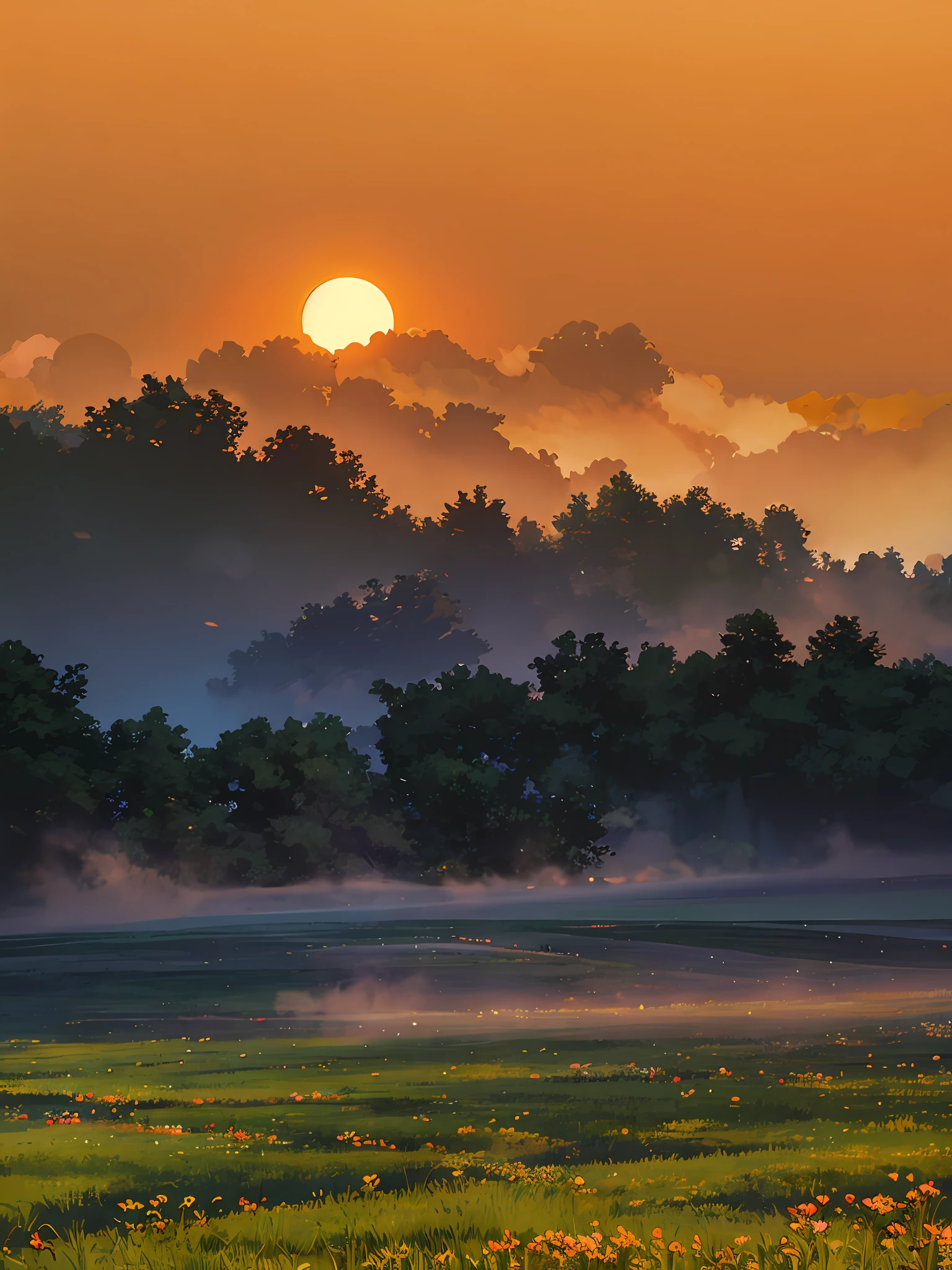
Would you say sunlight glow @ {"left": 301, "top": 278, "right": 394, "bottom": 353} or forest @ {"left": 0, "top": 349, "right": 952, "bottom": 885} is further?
forest @ {"left": 0, "top": 349, "right": 952, "bottom": 885}

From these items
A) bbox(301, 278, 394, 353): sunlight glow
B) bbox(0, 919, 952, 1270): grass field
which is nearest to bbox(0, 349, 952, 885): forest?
bbox(301, 278, 394, 353): sunlight glow

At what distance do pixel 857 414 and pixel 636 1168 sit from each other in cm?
2422

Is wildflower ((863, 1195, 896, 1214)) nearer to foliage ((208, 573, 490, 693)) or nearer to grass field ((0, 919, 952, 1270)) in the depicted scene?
grass field ((0, 919, 952, 1270))

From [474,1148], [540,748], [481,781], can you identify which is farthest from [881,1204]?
A: [540,748]

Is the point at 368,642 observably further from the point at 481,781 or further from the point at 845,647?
the point at 845,647

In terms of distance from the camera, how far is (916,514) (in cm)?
3450

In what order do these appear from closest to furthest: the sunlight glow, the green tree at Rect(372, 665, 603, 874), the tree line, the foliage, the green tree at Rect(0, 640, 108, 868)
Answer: the sunlight glow, the green tree at Rect(0, 640, 108, 868), the tree line, the green tree at Rect(372, 665, 603, 874), the foliage

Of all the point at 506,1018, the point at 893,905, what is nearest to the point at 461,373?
the point at 893,905

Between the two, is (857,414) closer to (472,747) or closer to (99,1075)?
(472,747)

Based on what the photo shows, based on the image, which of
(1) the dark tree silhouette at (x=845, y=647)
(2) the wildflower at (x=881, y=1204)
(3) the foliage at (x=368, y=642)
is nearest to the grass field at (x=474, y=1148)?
(2) the wildflower at (x=881, y=1204)

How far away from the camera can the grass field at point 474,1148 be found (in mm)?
9094

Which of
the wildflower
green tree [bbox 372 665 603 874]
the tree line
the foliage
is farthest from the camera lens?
the foliage

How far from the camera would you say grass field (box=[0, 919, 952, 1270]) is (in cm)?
909

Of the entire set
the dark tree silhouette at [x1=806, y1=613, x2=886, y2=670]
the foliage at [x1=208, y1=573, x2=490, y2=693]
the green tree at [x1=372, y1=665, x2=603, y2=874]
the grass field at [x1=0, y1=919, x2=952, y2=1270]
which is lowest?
the grass field at [x1=0, y1=919, x2=952, y2=1270]
